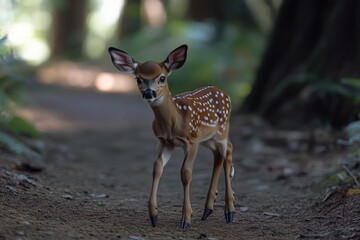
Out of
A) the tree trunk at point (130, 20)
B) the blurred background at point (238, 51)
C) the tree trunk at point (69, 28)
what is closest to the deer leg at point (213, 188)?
the blurred background at point (238, 51)

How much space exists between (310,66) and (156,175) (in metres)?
6.17

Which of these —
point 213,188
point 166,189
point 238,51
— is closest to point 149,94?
point 213,188

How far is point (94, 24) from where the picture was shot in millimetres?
47281

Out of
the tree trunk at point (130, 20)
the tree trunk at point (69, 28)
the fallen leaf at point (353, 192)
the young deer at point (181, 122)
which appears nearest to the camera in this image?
the young deer at point (181, 122)

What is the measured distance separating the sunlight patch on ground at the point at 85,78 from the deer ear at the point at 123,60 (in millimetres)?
16207

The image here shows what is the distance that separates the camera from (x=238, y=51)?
2052 cm

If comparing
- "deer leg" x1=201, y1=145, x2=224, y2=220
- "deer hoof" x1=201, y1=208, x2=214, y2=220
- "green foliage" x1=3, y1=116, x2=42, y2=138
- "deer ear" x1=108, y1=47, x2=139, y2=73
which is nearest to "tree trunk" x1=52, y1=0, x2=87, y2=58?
"green foliage" x1=3, y1=116, x2=42, y2=138

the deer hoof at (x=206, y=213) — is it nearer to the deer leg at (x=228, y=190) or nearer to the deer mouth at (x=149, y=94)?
the deer leg at (x=228, y=190)

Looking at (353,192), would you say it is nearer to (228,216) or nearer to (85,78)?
(228,216)

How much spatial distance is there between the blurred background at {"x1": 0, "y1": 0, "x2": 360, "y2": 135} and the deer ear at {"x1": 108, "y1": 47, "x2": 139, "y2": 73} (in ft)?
4.90

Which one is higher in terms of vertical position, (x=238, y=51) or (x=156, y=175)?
(x=238, y=51)

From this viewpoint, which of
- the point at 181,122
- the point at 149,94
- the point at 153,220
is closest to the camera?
the point at 149,94

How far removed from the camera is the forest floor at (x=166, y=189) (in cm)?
527

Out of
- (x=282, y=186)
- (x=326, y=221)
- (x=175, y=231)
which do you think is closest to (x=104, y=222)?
(x=175, y=231)
